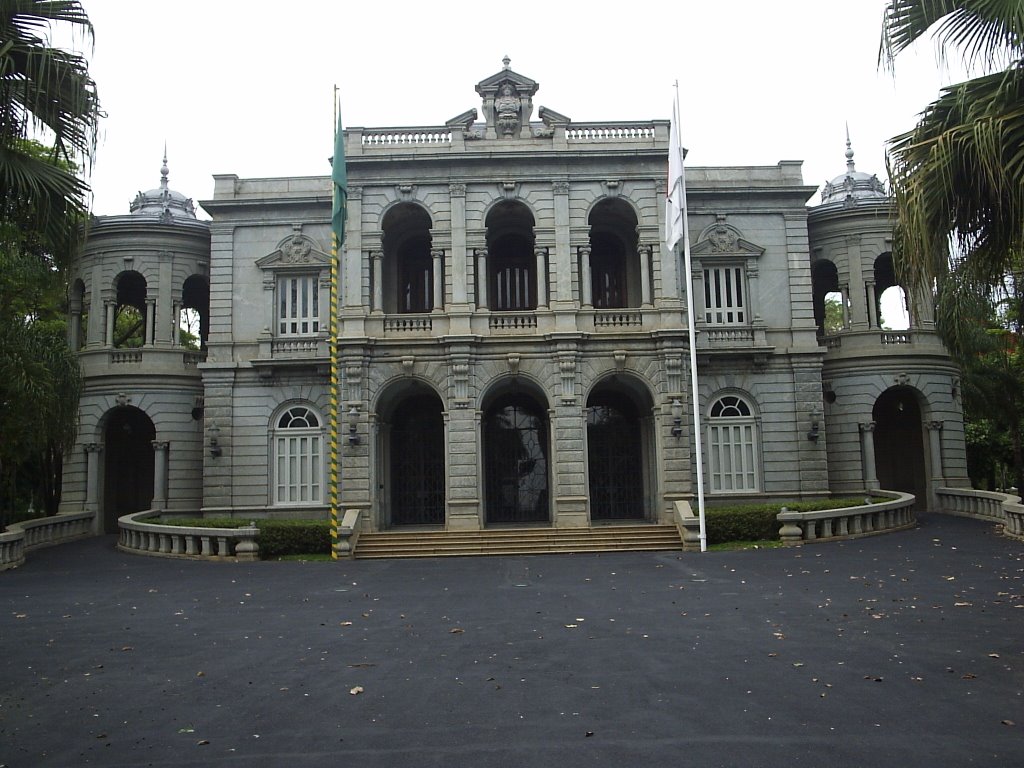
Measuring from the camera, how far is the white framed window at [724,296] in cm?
2883

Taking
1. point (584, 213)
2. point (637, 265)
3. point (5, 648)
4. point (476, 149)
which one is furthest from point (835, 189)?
point (5, 648)

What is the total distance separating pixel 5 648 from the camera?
11.5 m

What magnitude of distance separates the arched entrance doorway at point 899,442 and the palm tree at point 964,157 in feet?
77.9

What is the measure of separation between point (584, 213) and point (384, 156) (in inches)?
261

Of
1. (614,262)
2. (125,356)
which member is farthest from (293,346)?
(614,262)

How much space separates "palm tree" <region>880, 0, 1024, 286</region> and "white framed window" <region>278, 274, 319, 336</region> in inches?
881

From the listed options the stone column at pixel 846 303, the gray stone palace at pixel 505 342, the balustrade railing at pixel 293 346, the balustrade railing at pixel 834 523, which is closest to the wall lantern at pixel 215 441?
the gray stone palace at pixel 505 342

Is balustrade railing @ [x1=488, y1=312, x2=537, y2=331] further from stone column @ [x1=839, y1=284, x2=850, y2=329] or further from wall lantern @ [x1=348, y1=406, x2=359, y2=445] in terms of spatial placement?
stone column @ [x1=839, y1=284, x2=850, y2=329]

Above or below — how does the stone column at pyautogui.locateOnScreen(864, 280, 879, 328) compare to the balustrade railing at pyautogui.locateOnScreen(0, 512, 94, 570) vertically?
above

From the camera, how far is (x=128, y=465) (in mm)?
31672

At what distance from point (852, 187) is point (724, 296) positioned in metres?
7.92

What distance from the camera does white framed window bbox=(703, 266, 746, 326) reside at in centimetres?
2883

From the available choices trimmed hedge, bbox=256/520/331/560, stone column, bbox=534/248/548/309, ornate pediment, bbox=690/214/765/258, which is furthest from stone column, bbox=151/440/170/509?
ornate pediment, bbox=690/214/765/258

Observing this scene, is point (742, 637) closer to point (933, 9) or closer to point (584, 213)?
point (933, 9)
